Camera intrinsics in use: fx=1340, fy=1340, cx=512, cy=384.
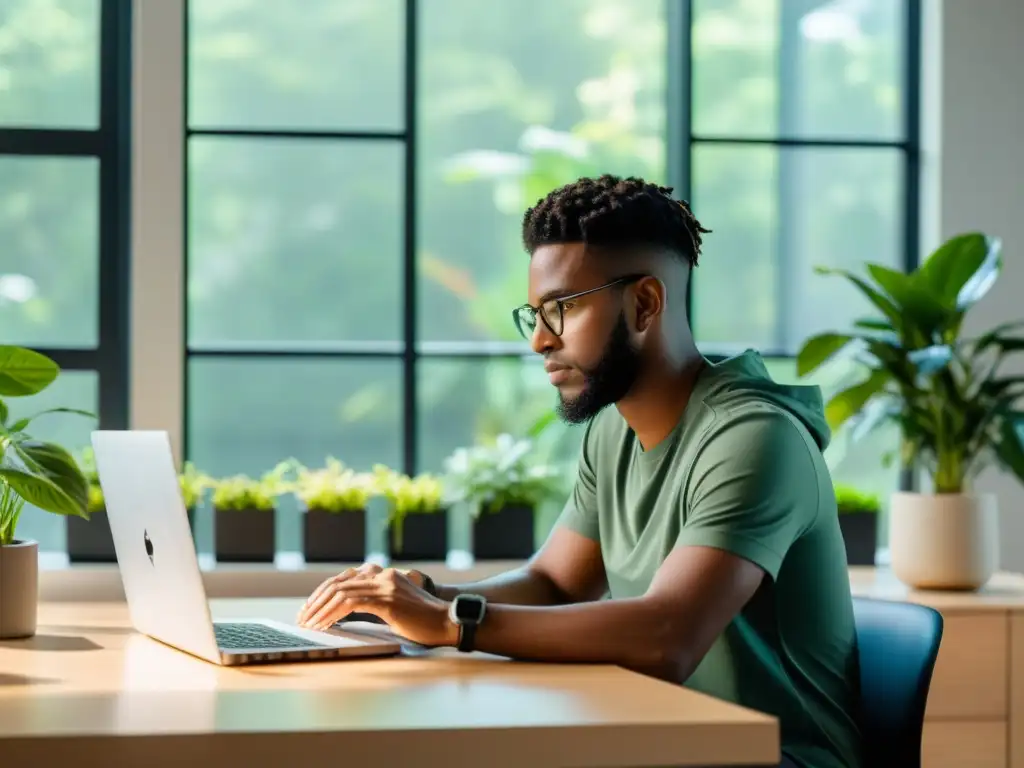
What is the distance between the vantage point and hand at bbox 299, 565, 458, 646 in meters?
1.86

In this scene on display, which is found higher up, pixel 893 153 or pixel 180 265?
pixel 893 153

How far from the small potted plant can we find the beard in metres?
1.87

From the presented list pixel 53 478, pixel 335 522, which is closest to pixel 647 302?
pixel 53 478

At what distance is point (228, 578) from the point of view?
3844 mm

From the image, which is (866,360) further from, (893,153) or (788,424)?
(788,424)

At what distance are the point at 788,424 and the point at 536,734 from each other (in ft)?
2.74

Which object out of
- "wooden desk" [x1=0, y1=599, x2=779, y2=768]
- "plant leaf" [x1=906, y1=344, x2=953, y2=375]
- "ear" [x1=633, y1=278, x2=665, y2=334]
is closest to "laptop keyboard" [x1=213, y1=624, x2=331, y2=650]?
"wooden desk" [x1=0, y1=599, x2=779, y2=768]

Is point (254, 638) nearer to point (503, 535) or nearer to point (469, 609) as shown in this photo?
point (469, 609)

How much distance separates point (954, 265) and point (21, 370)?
2516 mm

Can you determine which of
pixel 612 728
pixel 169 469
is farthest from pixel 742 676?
pixel 169 469

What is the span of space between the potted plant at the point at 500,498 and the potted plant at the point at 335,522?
0.93ft

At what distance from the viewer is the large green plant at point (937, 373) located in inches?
144

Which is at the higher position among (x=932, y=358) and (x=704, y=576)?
(x=932, y=358)

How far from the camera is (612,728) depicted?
4.51 ft
